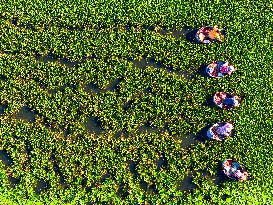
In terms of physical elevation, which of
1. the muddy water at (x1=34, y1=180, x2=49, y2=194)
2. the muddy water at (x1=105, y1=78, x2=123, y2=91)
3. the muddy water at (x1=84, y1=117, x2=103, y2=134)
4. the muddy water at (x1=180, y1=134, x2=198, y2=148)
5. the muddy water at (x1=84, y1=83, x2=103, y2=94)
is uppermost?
the muddy water at (x1=105, y1=78, x2=123, y2=91)

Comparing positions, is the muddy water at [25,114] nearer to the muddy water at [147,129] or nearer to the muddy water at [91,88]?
the muddy water at [91,88]

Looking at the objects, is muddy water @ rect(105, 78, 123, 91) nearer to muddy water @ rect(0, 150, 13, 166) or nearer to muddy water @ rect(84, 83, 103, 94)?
muddy water @ rect(84, 83, 103, 94)

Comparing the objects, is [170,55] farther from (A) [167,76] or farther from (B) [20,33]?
(B) [20,33]

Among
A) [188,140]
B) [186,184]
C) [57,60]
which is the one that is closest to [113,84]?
[57,60]

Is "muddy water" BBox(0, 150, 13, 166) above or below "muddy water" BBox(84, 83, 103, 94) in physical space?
below

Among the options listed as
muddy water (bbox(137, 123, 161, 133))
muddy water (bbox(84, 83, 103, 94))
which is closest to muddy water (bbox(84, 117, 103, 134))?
muddy water (bbox(84, 83, 103, 94))

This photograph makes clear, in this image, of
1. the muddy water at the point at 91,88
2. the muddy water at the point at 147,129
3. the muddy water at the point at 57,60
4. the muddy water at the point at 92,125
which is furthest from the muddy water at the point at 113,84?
the muddy water at the point at 147,129

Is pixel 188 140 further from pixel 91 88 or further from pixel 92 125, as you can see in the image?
pixel 91 88

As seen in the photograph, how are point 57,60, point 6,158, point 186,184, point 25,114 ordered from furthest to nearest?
point 57,60, point 25,114, point 6,158, point 186,184
